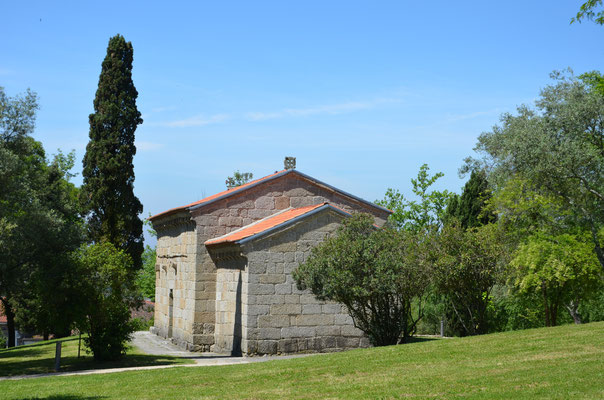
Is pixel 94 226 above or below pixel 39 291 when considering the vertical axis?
above

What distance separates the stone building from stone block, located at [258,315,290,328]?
0.03 m

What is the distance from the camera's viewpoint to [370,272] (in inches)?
722

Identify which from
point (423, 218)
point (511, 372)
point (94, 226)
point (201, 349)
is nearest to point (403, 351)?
point (511, 372)

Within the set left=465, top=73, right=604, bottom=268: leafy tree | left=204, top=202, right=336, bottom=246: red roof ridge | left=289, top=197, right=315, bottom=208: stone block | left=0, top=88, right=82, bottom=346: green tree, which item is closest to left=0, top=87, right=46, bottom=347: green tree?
left=0, top=88, right=82, bottom=346: green tree

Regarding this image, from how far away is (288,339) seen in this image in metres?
21.3

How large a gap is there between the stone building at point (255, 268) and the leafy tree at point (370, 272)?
2230 mm

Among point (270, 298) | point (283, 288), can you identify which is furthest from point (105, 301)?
point (283, 288)

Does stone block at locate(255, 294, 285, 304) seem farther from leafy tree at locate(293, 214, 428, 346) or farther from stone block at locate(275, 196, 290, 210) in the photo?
stone block at locate(275, 196, 290, 210)

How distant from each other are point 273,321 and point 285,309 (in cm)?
57

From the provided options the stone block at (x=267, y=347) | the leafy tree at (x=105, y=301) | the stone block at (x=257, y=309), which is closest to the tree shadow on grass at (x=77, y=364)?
the leafy tree at (x=105, y=301)

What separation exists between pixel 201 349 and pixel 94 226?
45.2 feet

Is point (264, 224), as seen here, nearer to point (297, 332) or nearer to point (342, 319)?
point (297, 332)

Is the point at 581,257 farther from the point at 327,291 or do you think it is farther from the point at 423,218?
the point at 423,218

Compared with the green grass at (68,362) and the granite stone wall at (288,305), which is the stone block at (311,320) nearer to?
the granite stone wall at (288,305)
